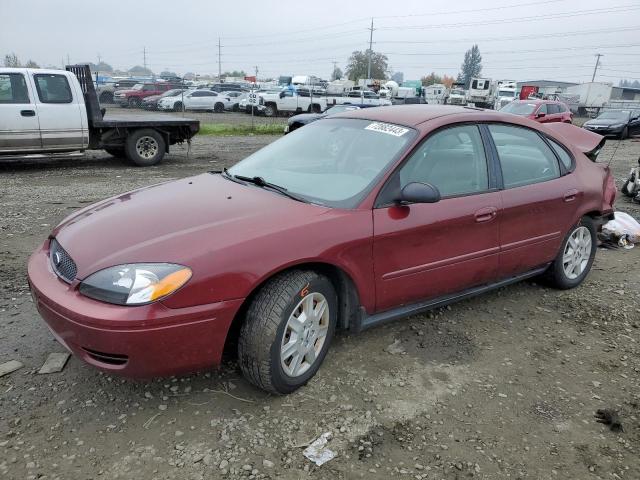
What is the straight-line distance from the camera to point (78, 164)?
1066 centimetres

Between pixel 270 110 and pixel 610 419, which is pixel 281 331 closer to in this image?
pixel 610 419

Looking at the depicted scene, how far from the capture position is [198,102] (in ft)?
102

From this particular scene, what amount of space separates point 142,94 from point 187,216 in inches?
1297

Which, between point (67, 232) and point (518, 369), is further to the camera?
point (518, 369)

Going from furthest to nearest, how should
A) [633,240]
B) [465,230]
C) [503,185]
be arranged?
[633,240], [503,185], [465,230]

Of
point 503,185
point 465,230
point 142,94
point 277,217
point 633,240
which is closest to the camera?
point 277,217

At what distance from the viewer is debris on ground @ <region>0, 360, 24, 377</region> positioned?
2.97 m

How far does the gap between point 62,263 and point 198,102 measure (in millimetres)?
30292

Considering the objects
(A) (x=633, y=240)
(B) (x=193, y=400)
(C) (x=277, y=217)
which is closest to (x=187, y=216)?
(C) (x=277, y=217)

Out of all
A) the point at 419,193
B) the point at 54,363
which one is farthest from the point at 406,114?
the point at 54,363

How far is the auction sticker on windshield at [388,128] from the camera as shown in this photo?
3.37 meters

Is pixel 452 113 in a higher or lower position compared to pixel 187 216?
higher

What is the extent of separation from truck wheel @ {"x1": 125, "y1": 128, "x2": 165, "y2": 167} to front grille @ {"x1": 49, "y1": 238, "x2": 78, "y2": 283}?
7.86 metres

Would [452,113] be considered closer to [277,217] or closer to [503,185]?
[503,185]
